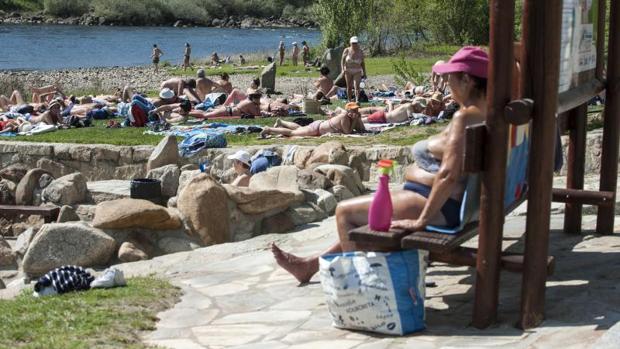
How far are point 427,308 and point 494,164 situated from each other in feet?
3.40

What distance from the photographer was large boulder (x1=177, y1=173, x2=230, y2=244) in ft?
30.1

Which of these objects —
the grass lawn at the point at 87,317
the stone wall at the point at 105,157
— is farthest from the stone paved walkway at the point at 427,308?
the stone wall at the point at 105,157

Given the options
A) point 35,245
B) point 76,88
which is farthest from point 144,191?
point 76,88

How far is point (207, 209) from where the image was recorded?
920 cm

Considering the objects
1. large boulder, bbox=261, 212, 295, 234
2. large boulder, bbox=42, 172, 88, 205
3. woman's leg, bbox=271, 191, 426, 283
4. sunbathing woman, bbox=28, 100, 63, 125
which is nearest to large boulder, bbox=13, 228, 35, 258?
large boulder, bbox=42, 172, 88, 205

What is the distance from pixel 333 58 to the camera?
27766 millimetres

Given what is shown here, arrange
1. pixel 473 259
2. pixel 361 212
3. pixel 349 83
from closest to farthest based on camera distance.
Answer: pixel 473 259 → pixel 361 212 → pixel 349 83

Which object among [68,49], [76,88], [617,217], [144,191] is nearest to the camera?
[617,217]

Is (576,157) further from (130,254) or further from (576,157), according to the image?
(130,254)

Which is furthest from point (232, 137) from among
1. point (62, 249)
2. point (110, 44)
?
point (110, 44)

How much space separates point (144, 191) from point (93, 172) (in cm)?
382

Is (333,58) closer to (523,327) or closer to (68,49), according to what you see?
(523,327)

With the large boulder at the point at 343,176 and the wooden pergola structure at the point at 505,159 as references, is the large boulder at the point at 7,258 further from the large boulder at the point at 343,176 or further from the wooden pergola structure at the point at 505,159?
the wooden pergola structure at the point at 505,159

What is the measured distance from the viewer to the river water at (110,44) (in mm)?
53844
